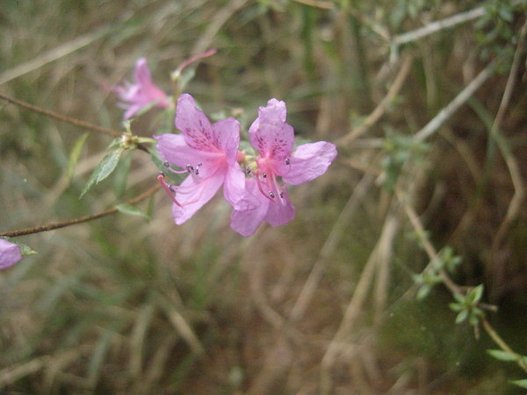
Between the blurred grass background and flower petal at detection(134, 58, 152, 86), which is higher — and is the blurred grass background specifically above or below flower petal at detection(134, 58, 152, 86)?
below

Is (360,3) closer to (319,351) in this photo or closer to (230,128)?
(230,128)

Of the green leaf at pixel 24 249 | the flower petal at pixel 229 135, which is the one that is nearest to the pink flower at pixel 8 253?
the green leaf at pixel 24 249

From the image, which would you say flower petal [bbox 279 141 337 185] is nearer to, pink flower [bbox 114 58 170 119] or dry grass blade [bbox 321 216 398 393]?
pink flower [bbox 114 58 170 119]

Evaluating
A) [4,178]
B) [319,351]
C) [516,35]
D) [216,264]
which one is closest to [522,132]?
[516,35]

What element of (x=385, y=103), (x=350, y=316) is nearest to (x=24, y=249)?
(x=385, y=103)

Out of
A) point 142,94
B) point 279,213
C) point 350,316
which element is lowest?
point 350,316

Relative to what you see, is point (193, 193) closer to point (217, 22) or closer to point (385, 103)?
point (385, 103)

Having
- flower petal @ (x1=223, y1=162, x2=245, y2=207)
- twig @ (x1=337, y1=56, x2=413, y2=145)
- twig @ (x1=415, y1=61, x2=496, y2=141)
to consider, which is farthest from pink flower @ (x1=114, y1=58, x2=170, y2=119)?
twig @ (x1=415, y1=61, x2=496, y2=141)

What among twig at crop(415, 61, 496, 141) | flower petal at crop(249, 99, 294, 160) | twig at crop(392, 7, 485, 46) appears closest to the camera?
flower petal at crop(249, 99, 294, 160)

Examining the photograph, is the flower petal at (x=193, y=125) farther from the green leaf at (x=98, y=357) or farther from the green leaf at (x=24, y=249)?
the green leaf at (x=98, y=357)
